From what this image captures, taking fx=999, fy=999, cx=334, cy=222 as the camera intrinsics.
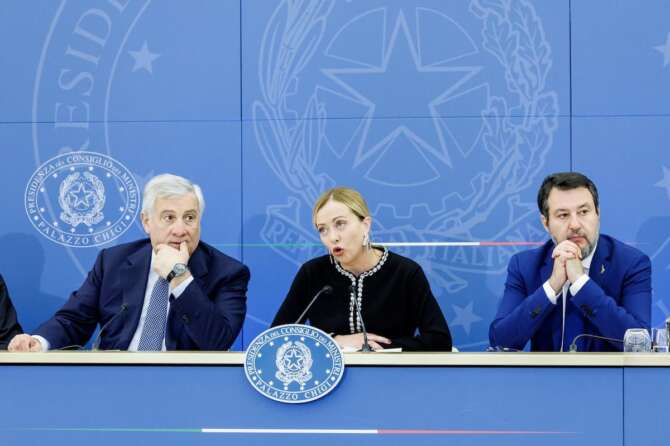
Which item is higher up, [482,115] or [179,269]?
[482,115]

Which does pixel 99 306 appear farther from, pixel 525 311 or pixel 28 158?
pixel 525 311

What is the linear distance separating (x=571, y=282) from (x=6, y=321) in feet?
6.99

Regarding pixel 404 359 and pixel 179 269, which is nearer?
pixel 404 359

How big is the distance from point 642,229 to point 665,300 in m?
0.32

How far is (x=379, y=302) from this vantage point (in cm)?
348

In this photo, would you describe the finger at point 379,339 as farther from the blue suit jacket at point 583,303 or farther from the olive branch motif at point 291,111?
the olive branch motif at point 291,111

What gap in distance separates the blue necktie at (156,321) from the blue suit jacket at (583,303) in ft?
3.71

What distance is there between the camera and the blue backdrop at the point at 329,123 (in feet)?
14.0

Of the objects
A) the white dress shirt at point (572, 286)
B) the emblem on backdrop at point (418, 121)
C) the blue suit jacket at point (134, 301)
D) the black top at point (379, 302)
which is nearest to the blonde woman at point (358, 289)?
the black top at point (379, 302)

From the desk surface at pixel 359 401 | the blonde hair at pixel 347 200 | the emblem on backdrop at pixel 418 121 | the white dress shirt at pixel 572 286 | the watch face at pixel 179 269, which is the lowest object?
the desk surface at pixel 359 401

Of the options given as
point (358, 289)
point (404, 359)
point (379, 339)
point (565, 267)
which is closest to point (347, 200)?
point (358, 289)

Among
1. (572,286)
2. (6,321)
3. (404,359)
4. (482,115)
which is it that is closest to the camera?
(404,359)

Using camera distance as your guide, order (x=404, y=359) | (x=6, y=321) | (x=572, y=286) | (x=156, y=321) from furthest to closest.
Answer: (x=6, y=321) → (x=156, y=321) → (x=572, y=286) → (x=404, y=359)

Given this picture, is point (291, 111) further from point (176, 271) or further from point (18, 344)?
point (18, 344)
